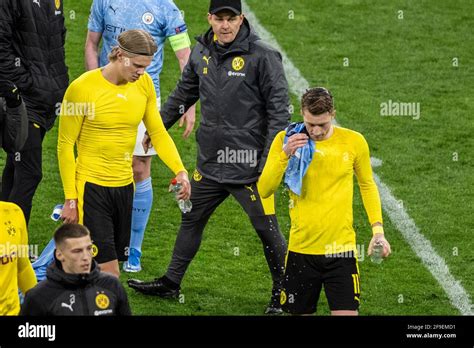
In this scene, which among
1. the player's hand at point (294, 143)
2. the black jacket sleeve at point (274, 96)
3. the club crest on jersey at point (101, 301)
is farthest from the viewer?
the black jacket sleeve at point (274, 96)

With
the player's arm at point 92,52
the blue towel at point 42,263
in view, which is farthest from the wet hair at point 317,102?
the player's arm at point 92,52

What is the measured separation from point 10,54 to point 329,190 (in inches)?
122

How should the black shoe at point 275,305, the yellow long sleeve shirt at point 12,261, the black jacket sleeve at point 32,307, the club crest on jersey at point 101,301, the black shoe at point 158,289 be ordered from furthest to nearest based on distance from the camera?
the black shoe at point 158,289, the black shoe at point 275,305, the yellow long sleeve shirt at point 12,261, the club crest on jersey at point 101,301, the black jacket sleeve at point 32,307

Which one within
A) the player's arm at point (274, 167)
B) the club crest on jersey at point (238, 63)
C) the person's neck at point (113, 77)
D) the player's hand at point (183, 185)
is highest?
the club crest on jersey at point (238, 63)

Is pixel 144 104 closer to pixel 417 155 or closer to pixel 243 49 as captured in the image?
pixel 243 49

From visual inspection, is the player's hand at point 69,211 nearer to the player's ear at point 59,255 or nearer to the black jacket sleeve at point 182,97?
the black jacket sleeve at point 182,97

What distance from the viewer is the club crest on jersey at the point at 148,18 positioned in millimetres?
12117

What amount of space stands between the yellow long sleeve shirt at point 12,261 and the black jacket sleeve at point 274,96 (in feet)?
8.10

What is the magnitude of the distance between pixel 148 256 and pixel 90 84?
8.33 ft

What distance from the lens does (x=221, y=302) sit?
11375 mm

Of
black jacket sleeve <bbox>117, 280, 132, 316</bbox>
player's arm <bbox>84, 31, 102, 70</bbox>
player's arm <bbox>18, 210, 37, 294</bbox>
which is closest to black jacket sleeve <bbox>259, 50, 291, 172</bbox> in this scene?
player's arm <bbox>84, 31, 102, 70</bbox>

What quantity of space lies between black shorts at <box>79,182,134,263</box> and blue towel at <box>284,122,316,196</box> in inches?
58.1
